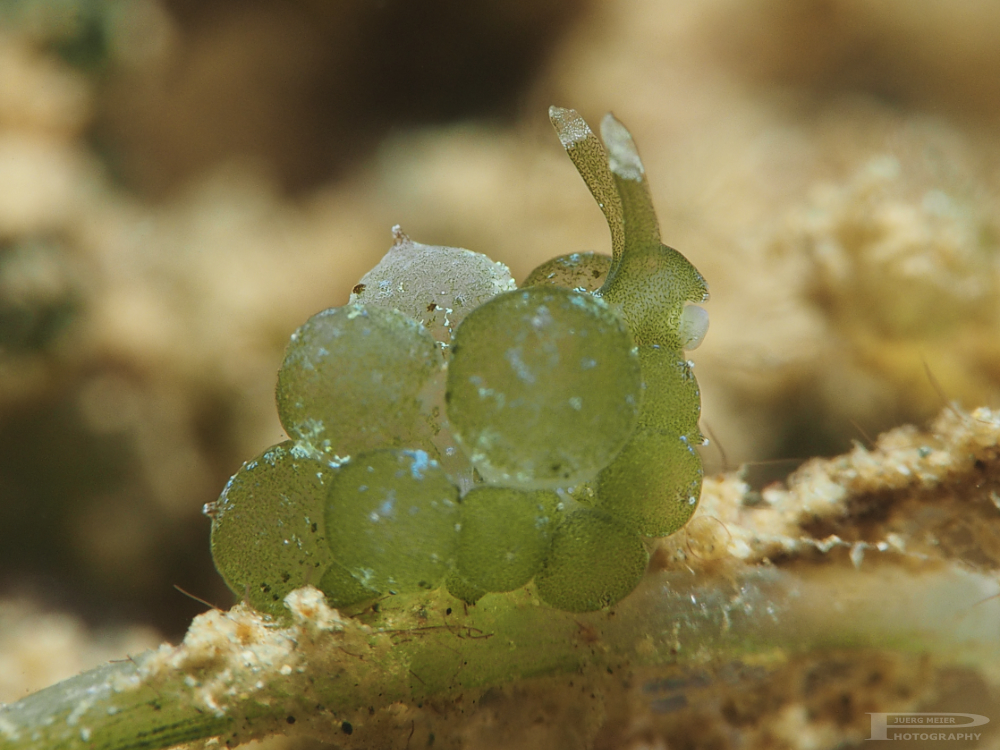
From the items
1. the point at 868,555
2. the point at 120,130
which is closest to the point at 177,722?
the point at 868,555

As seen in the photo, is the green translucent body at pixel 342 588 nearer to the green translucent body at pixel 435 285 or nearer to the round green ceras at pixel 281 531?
the round green ceras at pixel 281 531

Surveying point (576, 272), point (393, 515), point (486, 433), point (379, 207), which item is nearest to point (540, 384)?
point (486, 433)

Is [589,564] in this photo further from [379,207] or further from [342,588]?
[379,207]

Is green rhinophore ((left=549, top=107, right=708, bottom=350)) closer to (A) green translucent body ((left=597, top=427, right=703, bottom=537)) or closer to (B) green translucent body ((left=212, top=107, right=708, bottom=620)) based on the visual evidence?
(B) green translucent body ((left=212, top=107, right=708, bottom=620))

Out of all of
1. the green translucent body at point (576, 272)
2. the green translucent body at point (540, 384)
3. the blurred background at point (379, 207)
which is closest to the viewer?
the green translucent body at point (540, 384)

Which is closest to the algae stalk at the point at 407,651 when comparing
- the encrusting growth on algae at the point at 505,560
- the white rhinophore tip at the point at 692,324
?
the encrusting growth on algae at the point at 505,560

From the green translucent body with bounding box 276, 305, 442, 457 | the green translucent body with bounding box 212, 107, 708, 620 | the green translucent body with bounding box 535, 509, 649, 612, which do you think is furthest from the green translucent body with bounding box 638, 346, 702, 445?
the green translucent body with bounding box 276, 305, 442, 457
